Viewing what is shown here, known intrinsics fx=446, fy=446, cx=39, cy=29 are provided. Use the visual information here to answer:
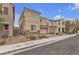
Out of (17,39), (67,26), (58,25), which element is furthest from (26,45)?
(67,26)

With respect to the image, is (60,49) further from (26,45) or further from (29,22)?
(29,22)

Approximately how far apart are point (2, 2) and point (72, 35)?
1549 millimetres

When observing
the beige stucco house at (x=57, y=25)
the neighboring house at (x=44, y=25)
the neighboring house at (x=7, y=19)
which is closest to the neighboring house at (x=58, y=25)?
the beige stucco house at (x=57, y=25)

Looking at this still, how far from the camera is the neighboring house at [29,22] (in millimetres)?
8797

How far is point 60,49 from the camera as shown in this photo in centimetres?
877

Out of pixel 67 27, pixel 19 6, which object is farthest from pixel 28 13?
pixel 67 27

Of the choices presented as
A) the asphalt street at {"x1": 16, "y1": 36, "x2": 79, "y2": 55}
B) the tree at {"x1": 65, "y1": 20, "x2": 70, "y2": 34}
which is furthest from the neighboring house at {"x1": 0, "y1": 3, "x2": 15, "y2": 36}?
the tree at {"x1": 65, "y1": 20, "x2": 70, "y2": 34}

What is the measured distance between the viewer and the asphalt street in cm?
870

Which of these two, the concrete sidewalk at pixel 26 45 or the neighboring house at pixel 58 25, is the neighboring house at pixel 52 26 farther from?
the concrete sidewalk at pixel 26 45

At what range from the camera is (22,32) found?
884 cm

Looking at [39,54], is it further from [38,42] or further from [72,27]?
[72,27]

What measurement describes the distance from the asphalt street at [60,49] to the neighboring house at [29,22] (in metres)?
0.41

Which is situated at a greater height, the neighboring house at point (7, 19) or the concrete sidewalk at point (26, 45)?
the neighboring house at point (7, 19)

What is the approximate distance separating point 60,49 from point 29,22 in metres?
0.81
